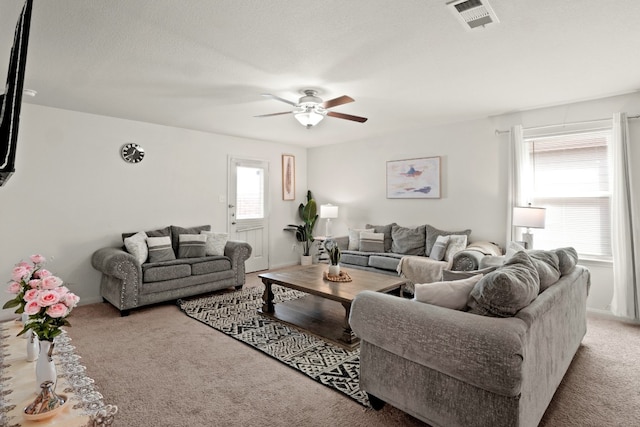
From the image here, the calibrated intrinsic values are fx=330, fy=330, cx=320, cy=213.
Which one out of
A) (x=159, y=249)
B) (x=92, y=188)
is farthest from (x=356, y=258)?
(x=92, y=188)

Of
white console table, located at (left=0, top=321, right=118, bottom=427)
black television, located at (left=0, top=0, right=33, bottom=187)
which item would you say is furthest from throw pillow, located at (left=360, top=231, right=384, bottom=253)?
black television, located at (left=0, top=0, right=33, bottom=187)

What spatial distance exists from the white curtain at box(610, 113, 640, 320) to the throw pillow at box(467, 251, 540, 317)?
106 inches

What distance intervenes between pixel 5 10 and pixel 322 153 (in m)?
5.14

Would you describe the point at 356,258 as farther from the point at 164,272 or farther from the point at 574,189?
the point at 574,189

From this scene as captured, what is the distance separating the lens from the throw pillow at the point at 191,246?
4.53 m

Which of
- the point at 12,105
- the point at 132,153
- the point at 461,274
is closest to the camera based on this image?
the point at 12,105

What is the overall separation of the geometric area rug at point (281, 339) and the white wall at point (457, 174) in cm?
236

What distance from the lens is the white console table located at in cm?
136

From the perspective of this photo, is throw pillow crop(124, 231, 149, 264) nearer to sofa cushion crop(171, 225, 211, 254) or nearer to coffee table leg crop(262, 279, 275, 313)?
sofa cushion crop(171, 225, 211, 254)

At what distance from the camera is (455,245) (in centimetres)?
435

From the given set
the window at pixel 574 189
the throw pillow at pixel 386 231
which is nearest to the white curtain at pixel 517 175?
Result: the window at pixel 574 189

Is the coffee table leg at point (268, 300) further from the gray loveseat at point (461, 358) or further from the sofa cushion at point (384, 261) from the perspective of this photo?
the gray loveseat at point (461, 358)

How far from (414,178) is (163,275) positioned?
393 centimetres

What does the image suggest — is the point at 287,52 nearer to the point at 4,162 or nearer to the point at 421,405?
the point at 4,162
